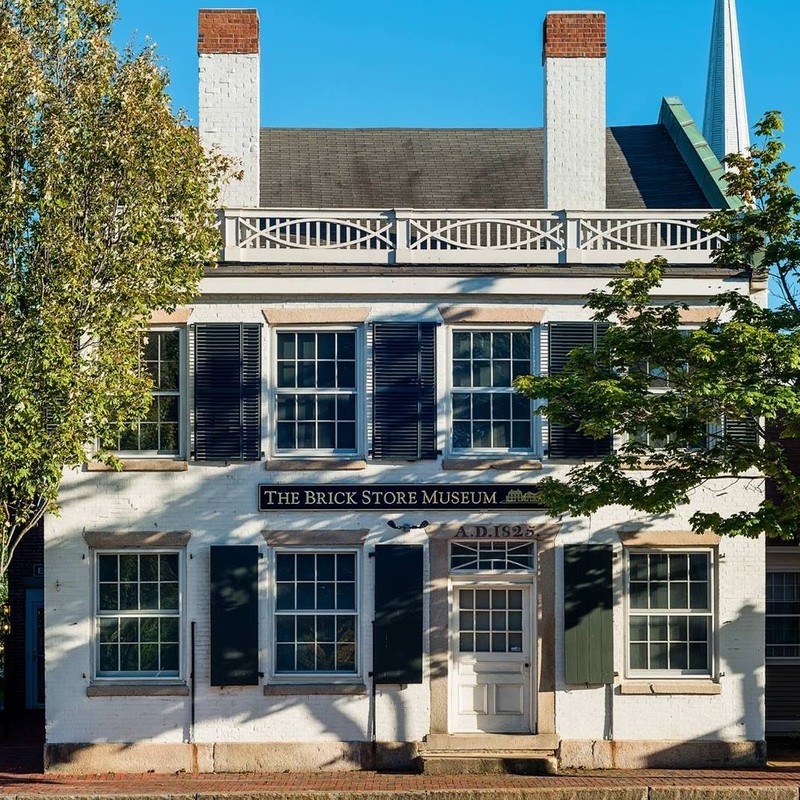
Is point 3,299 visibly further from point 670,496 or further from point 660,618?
point 660,618

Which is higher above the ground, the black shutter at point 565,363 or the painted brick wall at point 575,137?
the painted brick wall at point 575,137

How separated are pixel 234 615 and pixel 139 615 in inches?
50.8

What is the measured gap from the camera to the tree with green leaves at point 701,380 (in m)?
12.4

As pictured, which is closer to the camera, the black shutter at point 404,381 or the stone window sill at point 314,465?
the stone window sill at point 314,465

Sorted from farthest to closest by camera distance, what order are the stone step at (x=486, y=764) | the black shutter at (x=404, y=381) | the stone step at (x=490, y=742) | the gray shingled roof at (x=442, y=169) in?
the gray shingled roof at (x=442, y=169) < the black shutter at (x=404, y=381) < the stone step at (x=490, y=742) < the stone step at (x=486, y=764)

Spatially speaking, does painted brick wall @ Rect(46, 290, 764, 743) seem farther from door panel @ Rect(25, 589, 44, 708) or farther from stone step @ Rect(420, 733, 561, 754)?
door panel @ Rect(25, 589, 44, 708)

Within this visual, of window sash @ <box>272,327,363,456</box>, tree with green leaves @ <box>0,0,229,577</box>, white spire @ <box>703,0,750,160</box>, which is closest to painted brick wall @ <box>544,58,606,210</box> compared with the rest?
window sash @ <box>272,327,363,456</box>

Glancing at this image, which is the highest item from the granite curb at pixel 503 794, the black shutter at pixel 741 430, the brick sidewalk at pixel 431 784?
the black shutter at pixel 741 430

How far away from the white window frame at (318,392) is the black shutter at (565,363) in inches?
101

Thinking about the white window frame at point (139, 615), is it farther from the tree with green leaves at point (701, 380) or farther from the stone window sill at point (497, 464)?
the tree with green leaves at point (701, 380)

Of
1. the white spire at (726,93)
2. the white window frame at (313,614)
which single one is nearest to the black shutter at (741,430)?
the white window frame at (313,614)

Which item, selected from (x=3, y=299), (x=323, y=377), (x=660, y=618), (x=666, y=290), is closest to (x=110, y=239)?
(x=3, y=299)

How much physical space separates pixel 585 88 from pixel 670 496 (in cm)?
676

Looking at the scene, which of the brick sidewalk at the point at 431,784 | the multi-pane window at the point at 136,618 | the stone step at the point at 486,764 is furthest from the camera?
the multi-pane window at the point at 136,618
